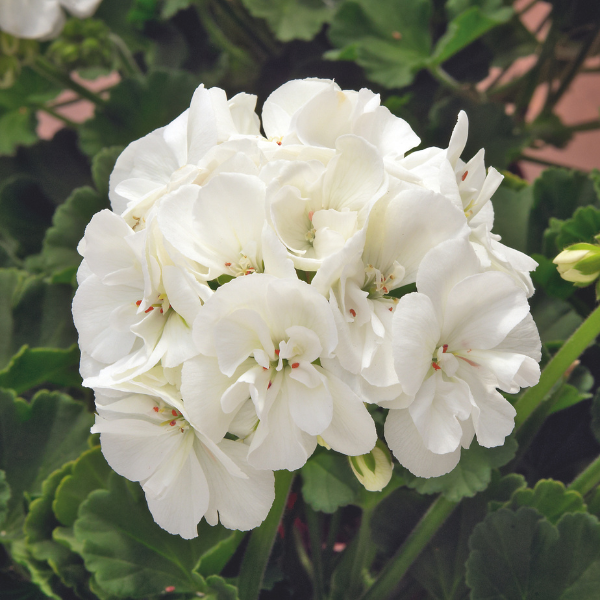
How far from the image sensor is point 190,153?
0.48 m

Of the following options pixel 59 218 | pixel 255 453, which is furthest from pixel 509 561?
pixel 59 218

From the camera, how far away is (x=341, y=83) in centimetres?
112

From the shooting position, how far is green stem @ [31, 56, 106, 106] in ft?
3.33

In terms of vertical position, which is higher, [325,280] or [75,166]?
[325,280]

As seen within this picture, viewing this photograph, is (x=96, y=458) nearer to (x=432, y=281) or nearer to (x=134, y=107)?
(x=432, y=281)

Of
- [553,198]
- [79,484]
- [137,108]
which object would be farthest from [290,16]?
[79,484]

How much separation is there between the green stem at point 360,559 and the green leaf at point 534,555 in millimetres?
113

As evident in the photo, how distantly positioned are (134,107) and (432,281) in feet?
2.51

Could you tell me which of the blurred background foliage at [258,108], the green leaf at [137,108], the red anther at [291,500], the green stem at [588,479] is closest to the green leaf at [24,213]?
the blurred background foliage at [258,108]

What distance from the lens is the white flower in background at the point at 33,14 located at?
86 centimetres

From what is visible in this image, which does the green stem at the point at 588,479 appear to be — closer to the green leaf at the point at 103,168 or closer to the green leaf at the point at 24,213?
the green leaf at the point at 103,168

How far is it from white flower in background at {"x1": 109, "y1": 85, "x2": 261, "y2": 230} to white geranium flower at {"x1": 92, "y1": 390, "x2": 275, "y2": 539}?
135mm

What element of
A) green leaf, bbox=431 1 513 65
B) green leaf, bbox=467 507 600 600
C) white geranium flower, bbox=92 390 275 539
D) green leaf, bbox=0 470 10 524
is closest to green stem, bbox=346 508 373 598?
green leaf, bbox=467 507 600 600

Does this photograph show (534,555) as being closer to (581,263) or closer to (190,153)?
(581,263)
